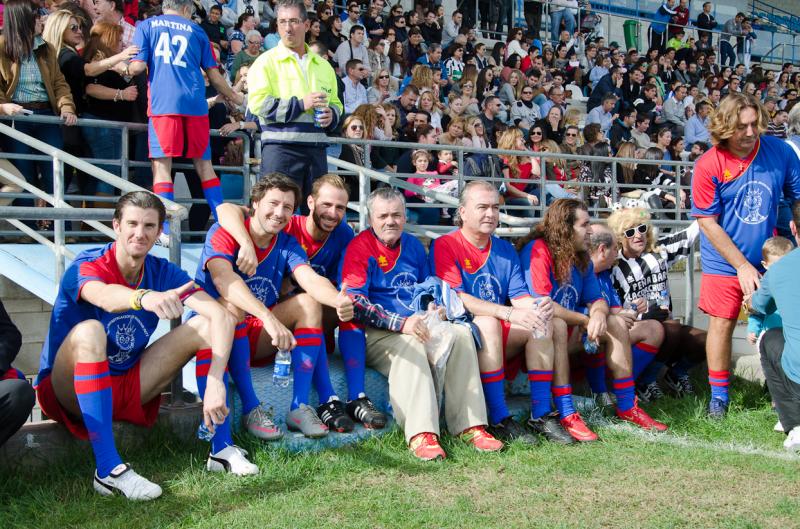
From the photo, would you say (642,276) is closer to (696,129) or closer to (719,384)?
(719,384)

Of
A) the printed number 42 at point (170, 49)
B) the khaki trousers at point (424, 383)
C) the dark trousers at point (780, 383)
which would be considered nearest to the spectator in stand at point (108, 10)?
the printed number 42 at point (170, 49)

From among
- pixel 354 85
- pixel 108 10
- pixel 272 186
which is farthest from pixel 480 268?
pixel 354 85

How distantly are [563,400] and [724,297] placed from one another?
1.33 m

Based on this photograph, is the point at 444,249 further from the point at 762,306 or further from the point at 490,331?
the point at 762,306

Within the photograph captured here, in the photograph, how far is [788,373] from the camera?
491 centimetres

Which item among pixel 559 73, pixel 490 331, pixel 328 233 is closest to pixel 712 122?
pixel 490 331

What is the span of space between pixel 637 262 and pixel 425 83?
6233 millimetres

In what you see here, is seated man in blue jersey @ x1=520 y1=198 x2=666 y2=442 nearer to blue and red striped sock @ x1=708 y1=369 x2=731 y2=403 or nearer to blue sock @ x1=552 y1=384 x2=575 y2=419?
blue sock @ x1=552 y1=384 x2=575 y2=419

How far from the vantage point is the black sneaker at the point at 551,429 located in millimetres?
4887

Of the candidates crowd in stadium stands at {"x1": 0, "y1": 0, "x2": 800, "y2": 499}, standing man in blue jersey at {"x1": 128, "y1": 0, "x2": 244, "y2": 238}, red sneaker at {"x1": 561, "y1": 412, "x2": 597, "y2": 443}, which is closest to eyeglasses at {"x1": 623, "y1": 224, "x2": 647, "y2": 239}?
crowd in stadium stands at {"x1": 0, "y1": 0, "x2": 800, "y2": 499}

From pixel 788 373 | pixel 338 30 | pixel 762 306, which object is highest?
pixel 338 30

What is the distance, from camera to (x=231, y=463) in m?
4.10

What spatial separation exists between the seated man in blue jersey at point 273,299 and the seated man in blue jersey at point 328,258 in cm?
2

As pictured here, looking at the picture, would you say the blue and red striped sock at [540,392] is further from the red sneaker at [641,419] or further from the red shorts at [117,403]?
the red shorts at [117,403]
